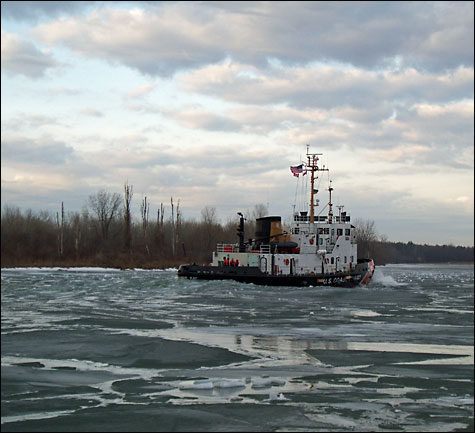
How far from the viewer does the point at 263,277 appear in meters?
43.3

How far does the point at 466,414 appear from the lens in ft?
31.9

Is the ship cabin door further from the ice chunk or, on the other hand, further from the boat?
the ice chunk

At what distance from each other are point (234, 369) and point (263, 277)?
30.2 m

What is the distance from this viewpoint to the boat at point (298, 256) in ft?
144

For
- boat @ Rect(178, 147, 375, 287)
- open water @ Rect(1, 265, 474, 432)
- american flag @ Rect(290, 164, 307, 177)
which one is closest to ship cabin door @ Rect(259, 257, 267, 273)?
boat @ Rect(178, 147, 375, 287)

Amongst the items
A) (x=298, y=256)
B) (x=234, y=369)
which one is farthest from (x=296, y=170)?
(x=234, y=369)

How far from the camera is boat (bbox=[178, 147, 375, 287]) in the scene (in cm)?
4375

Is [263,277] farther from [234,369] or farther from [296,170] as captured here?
[234,369]

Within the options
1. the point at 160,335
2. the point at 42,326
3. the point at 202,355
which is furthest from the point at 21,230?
the point at 202,355

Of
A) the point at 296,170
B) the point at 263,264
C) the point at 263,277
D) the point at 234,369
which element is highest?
the point at 296,170

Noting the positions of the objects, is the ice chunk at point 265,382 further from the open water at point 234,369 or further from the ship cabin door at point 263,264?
the ship cabin door at point 263,264

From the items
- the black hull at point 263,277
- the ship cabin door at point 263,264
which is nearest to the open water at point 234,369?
the black hull at point 263,277

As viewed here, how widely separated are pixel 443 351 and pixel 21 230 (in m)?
35.6

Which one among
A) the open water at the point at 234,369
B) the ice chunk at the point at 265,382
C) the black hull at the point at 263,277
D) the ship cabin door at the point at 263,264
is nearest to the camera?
the open water at the point at 234,369
